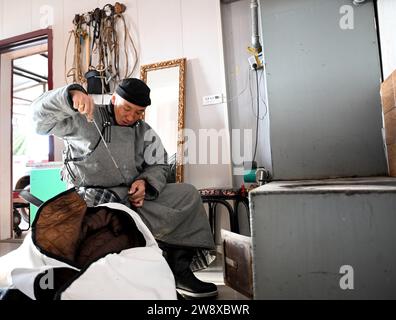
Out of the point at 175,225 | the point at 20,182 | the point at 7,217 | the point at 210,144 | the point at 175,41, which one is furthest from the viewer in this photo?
the point at 20,182

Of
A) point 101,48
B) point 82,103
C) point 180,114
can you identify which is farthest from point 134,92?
point 101,48

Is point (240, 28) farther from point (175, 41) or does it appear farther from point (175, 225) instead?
point (175, 225)

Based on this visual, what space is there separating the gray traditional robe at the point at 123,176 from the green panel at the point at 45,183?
985 millimetres

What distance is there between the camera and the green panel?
2.23 meters

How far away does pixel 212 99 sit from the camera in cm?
227

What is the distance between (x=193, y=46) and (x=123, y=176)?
1.46 meters

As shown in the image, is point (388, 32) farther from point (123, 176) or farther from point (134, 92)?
point (123, 176)

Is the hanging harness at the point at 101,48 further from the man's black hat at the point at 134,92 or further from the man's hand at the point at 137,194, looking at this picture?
the man's hand at the point at 137,194

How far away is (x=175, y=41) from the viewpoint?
2406mm

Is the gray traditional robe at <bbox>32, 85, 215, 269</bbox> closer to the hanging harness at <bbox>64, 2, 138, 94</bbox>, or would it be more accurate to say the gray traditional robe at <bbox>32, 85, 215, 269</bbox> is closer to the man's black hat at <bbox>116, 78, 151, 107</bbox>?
the man's black hat at <bbox>116, 78, 151, 107</bbox>

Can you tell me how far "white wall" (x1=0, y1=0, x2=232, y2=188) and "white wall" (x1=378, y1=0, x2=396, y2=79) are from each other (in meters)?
1.16

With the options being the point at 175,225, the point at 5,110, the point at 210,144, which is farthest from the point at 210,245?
the point at 5,110

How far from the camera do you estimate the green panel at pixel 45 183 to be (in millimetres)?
2233
